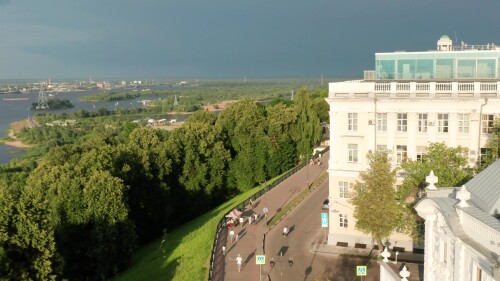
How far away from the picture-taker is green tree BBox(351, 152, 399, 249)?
29.8 metres

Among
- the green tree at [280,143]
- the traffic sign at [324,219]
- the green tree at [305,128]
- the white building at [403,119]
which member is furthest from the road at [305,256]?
the green tree at [305,128]

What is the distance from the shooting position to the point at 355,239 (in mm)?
36250

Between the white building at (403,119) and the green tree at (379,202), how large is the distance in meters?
4.85

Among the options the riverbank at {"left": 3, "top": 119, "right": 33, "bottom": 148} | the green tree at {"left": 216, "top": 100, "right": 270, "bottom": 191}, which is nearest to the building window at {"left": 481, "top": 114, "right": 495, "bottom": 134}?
the green tree at {"left": 216, "top": 100, "right": 270, "bottom": 191}

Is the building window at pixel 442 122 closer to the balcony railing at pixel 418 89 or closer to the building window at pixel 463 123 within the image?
the building window at pixel 463 123

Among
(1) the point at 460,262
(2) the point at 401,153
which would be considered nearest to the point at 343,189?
(2) the point at 401,153

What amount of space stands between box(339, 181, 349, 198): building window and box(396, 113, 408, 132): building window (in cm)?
518

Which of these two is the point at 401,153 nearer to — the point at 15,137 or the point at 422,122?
the point at 422,122

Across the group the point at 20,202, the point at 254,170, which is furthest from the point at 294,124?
the point at 20,202

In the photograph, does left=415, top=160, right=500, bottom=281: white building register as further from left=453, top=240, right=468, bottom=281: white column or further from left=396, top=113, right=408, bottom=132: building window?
left=396, top=113, right=408, bottom=132: building window

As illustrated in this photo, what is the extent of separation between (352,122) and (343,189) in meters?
4.73

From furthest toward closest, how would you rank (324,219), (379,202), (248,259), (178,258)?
(178,258)
(324,219)
(248,259)
(379,202)

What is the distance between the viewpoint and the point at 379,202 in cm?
2984

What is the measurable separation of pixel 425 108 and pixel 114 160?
2818cm
